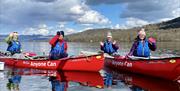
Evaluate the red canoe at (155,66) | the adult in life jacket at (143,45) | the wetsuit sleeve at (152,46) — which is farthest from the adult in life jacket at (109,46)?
the wetsuit sleeve at (152,46)

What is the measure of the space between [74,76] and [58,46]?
2.86 meters

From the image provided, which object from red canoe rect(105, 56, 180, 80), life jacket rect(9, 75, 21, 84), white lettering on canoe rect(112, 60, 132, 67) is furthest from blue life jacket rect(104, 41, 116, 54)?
life jacket rect(9, 75, 21, 84)

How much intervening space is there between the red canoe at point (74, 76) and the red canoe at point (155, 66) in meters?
1.89

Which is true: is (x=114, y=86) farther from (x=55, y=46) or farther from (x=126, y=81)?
(x=55, y=46)

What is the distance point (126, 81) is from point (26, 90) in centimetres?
589

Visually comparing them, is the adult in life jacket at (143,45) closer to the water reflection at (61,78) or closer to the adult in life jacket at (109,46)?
the water reflection at (61,78)

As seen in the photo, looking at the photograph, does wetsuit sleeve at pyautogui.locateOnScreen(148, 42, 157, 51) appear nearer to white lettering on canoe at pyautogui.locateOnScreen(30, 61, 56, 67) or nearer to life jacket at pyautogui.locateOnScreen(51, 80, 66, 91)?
life jacket at pyautogui.locateOnScreen(51, 80, 66, 91)

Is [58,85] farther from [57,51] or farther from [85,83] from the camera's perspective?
[57,51]

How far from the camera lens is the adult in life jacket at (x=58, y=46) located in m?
25.7

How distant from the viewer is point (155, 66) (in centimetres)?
2203

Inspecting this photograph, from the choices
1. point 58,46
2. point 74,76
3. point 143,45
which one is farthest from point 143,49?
point 58,46

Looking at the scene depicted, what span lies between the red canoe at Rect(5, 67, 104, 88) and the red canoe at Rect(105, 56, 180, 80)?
6.20 feet

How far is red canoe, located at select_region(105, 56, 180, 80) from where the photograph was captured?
2056 centimetres

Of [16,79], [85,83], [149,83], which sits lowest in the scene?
[149,83]
